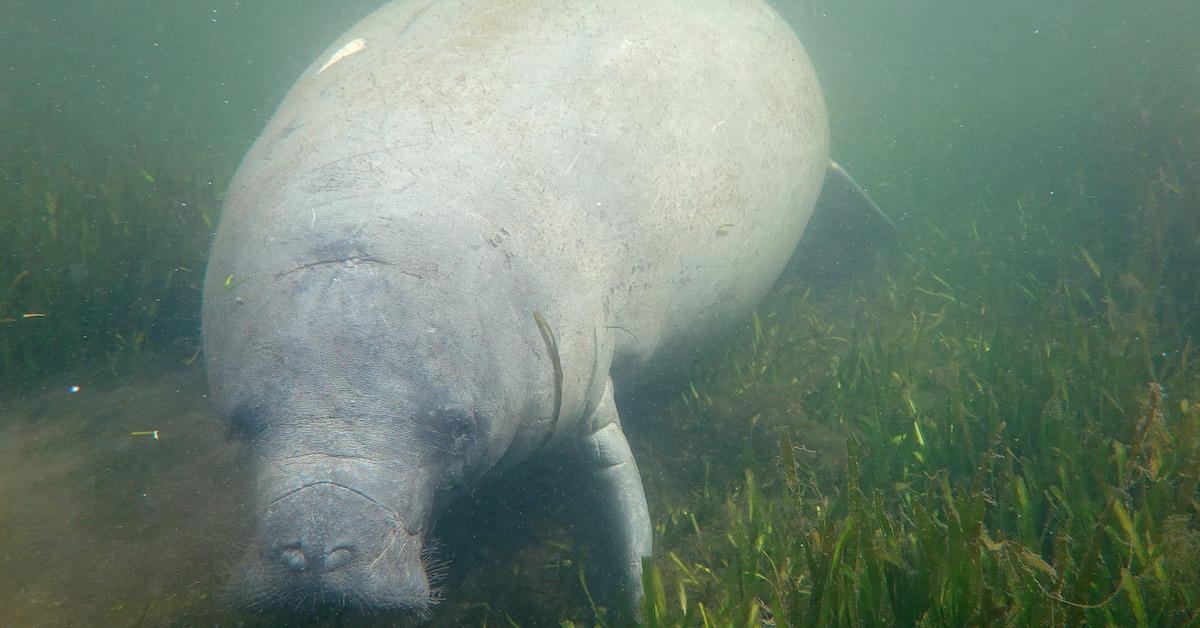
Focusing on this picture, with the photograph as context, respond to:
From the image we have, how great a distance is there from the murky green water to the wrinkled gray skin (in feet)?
1.46

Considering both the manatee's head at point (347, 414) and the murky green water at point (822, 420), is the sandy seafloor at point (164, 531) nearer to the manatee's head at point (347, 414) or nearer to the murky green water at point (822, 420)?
the murky green water at point (822, 420)

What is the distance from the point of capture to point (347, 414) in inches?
96.1

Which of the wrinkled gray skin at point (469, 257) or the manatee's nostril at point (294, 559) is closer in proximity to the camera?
the manatee's nostril at point (294, 559)

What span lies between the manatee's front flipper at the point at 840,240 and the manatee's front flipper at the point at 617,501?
181 inches

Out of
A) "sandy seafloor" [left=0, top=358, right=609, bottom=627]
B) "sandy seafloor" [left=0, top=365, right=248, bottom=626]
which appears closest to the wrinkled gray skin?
"sandy seafloor" [left=0, top=358, right=609, bottom=627]

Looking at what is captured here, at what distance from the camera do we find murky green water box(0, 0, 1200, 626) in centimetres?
273

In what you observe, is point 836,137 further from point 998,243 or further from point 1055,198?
point 998,243

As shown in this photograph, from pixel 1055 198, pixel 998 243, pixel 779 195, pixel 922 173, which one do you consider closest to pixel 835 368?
pixel 779 195

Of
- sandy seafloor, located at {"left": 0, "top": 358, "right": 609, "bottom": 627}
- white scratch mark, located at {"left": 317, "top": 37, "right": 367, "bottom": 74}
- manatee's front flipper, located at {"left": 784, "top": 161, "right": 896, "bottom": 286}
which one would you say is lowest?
manatee's front flipper, located at {"left": 784, "top": 161, "right": 896, "bottom": 286}

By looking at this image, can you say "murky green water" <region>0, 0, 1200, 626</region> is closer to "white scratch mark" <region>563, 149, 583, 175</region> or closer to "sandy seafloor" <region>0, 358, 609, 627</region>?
"sandy seafloor" <region>0, 358, 609, 627</region>

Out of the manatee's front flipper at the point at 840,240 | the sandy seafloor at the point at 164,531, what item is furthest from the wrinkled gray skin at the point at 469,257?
the manatee's front flipper at the point at 840,240

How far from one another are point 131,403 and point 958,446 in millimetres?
5901

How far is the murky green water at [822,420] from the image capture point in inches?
108

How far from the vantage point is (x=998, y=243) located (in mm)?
8516
